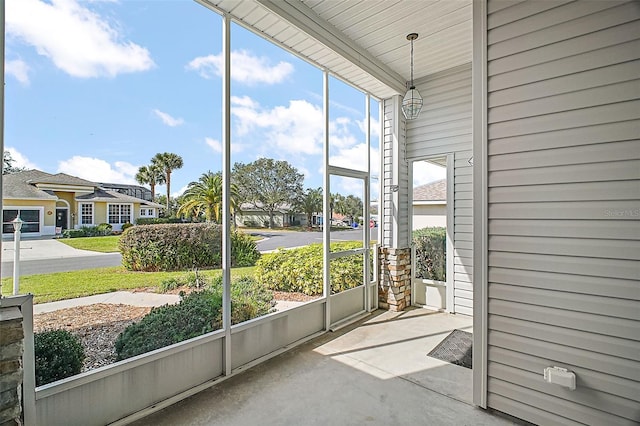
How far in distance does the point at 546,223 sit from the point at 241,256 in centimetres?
262

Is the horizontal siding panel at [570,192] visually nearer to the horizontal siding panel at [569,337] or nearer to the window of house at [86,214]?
the horizontal siding panel at [569,337]

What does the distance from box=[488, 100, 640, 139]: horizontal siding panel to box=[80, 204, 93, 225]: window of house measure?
122 inches

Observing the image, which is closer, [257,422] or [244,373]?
[257,422]

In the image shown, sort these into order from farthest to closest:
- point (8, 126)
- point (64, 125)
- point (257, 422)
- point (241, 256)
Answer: point (241, 256) < point (257, 422) < point (64, 125) < point (8, 126)

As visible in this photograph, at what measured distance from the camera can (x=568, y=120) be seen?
212 cm

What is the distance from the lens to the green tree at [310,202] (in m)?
3.96

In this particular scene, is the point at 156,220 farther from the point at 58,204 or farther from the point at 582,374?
the point at 582,374

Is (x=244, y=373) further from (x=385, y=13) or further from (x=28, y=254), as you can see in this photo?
(x=385, y=13)

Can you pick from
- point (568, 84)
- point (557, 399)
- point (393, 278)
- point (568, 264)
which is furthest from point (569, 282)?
point (393, 278)

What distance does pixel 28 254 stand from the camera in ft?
6.52

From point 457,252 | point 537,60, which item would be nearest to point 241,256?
point 537,60

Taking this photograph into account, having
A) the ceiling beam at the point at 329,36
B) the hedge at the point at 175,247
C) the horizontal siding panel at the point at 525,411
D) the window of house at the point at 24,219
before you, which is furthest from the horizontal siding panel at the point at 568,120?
the window of house at the point at 24,219

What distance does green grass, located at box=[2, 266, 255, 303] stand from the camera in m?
1.99

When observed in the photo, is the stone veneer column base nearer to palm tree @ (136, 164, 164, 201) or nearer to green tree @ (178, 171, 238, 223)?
green tree @ (178, 171, 238, 223)
